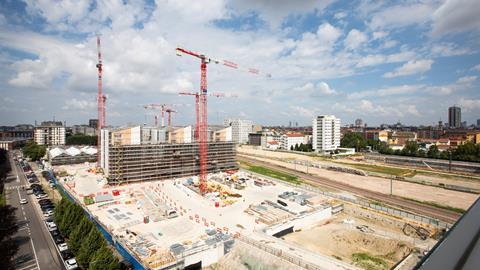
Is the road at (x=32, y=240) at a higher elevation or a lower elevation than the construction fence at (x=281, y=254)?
lower

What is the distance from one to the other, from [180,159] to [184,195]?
12.2 metres

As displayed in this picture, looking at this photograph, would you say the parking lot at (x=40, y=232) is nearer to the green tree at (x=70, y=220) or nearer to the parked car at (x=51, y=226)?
the parked car at (x=51, y=226)

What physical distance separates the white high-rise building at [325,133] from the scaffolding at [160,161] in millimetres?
44923

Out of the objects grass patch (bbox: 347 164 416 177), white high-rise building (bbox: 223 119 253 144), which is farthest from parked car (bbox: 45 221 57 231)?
white high-rise building (bbox: 223 119 253 144)

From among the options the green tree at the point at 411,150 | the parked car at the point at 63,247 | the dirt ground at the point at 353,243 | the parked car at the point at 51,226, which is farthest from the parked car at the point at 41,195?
the green tree at the point at 411,150

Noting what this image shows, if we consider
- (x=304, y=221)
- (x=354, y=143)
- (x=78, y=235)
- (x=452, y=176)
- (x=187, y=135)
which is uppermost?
(x=187, y=135)

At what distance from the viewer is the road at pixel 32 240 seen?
20.3 m

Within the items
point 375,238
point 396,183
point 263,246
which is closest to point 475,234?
point 263,246

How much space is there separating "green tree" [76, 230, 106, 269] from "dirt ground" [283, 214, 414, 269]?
1616 centimetres

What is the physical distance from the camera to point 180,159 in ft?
161

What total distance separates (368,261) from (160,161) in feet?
118

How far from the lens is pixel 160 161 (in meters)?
46.6

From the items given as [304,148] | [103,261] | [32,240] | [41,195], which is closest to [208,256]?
[103,261]

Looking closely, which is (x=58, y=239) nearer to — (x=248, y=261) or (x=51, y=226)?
(x=51, y=226)
